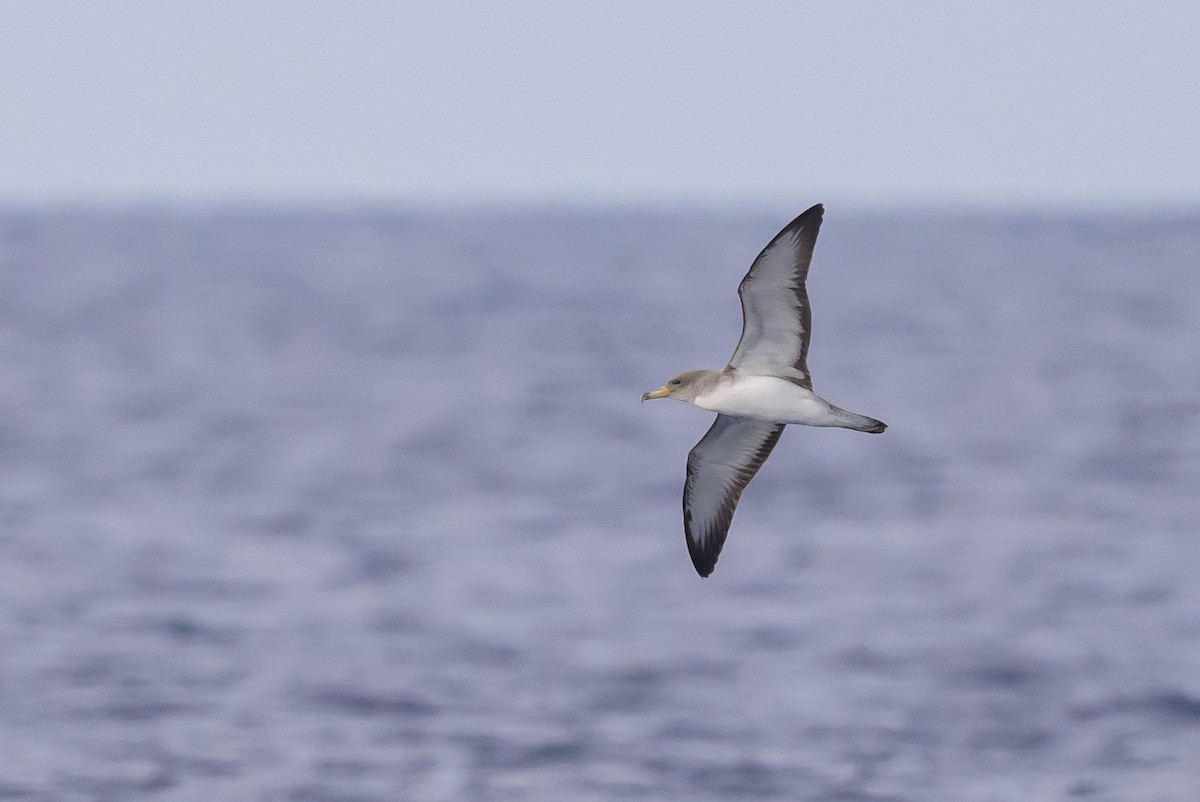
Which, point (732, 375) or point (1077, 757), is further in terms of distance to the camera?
point (1077, 757)

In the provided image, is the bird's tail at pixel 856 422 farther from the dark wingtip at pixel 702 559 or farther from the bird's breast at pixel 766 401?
the dark wingtip at pixel 702 559

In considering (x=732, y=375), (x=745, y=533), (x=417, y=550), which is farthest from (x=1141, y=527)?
(x=732, y=375)

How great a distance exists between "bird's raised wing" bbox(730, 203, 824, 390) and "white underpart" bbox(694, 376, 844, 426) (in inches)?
3.4

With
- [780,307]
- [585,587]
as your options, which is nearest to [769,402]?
[780,307]

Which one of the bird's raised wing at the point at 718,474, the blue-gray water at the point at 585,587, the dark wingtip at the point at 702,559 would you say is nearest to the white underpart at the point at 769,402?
the bird's raised wing at the point at 718,474

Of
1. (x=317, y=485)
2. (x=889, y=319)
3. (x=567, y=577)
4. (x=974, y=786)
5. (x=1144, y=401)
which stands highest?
(x=889, y=319)

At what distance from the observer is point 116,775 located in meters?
16.7

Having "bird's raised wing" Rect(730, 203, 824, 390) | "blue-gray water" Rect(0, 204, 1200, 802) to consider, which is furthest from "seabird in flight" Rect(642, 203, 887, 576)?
"blue-gray water" Rect(0, 204, 1200, 802)

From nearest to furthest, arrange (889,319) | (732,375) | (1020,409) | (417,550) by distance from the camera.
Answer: (732,375) → (417,550) → (1020,409) → (889,319)

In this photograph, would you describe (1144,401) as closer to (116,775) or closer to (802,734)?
(802,734)

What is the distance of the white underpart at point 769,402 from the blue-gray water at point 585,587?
6.41 metres

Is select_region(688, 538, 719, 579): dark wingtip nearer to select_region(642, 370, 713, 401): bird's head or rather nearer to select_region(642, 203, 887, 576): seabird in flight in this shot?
select_region(642, 203, 887, 576): seabird in flight

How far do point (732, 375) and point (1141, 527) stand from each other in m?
18.3

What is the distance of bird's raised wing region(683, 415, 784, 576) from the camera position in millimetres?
11539
